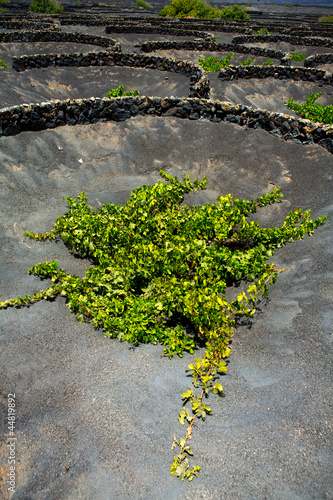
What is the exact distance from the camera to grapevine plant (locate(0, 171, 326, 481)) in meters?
5.47

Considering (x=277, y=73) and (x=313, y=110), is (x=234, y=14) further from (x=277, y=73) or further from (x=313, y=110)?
(x=313, y=110)

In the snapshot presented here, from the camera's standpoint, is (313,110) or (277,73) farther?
(277,73)

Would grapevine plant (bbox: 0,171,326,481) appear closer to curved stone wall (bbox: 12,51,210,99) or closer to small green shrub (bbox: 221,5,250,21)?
curved stone wall (bbox: 12,51,210,99)

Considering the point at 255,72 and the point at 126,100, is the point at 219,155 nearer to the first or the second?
the point at 126,100

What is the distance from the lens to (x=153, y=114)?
14.6m

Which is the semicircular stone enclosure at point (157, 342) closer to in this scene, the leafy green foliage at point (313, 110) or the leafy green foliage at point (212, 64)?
the leafy green foliage at point (313, 110)

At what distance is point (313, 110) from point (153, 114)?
752 cm

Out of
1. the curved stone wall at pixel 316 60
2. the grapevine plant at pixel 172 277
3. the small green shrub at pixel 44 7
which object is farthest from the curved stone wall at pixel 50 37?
the small green shrub at pixel 44 7

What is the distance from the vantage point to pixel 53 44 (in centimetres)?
2528

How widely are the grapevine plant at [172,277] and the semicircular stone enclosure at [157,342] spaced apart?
0.13 metres

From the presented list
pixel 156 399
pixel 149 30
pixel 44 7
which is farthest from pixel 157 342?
pixel 44 7

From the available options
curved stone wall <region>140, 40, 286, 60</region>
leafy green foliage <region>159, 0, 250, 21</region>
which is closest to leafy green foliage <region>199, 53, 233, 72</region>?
curved stone wall <region>140, 40, 286, 60</region>

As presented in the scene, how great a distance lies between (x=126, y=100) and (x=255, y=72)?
1041 cm

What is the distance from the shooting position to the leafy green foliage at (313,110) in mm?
14264
